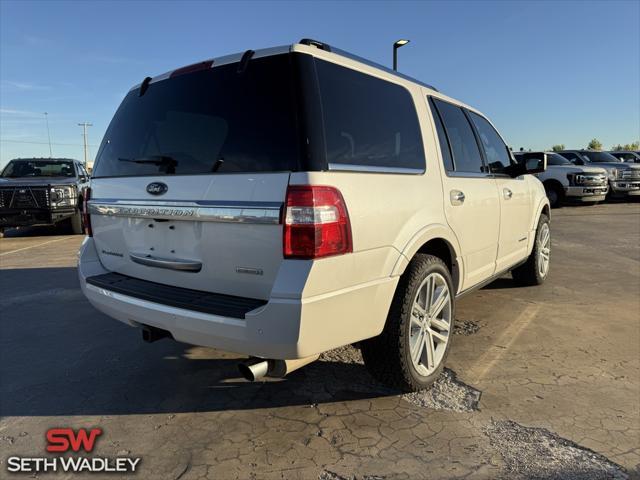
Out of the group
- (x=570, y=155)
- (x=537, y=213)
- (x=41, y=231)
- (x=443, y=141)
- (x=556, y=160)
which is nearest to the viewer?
(x=443, y=141)

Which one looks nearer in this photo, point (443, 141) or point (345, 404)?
point (345, 404)

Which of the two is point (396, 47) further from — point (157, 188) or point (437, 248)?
point (157, 188)

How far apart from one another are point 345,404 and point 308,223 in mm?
1354

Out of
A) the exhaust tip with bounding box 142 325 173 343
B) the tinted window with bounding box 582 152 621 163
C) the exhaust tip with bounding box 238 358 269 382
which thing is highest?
the tinted window with bounding box 582 152 621 163

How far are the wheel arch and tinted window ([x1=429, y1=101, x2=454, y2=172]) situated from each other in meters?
0.52

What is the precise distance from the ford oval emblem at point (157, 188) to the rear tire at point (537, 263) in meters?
4.24

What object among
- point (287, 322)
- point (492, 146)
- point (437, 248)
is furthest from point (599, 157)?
point (287, 322)

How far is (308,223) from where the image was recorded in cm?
218

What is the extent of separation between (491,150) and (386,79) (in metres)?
1.88

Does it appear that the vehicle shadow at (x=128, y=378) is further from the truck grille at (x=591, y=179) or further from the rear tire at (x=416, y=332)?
the truck grille at (x=591, y=179)

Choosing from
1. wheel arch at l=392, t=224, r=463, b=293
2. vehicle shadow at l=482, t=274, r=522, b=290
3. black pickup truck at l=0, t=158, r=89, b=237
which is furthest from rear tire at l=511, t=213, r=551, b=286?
black pickup truck at l=0, t=158, r=89, b=237

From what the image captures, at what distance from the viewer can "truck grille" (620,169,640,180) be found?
17.7 m

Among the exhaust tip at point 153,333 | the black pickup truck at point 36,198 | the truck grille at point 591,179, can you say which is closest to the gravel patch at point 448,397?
the exhaust tip at point 153,333

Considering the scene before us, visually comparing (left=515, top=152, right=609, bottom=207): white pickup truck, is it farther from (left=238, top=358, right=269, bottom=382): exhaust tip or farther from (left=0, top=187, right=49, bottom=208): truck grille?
(left=238, top=358, right=269, bottom=382): exhaust tip
